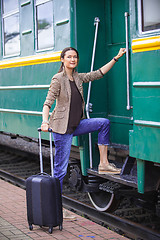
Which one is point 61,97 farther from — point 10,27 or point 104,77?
point 10,27

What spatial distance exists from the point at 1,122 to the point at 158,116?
4.10 metres

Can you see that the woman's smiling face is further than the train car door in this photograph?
No

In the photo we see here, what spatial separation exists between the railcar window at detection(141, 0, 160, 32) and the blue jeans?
119 cm

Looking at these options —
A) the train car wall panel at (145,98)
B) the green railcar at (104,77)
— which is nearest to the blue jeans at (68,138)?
the green railcar at (104,77)

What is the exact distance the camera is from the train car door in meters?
5.35

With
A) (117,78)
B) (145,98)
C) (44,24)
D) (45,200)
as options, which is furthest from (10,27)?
(145,98)

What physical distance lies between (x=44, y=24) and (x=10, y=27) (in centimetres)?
130

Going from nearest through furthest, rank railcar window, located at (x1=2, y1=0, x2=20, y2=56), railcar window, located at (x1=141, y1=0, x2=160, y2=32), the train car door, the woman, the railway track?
railcar window, located at (x1=141, y1=0, x2=160, y2=32)
the railway track
the woman
the train car door
railcar window, located at (x1=2, y1=0, x2=20, y2=56)

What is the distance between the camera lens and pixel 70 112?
4.97m

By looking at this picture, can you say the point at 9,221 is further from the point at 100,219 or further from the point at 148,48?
the point at 148,48

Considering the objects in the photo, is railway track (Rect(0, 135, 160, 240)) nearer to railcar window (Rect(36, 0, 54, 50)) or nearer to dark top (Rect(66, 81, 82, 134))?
dark top (Rect(66, 81, 82, 134))

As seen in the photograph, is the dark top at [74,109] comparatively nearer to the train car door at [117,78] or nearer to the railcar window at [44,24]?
the train car door at [117,78]

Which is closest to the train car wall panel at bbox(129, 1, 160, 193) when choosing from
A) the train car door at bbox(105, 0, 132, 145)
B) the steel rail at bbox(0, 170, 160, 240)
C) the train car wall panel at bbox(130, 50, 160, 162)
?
the train car wall panel at bbox(130, 50, 160, 162)

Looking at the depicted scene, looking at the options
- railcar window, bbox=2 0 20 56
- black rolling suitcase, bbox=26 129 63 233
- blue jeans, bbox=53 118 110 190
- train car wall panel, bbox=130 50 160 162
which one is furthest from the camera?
railcar window, bbox=2 0 20 56
